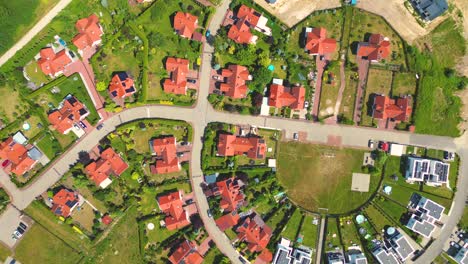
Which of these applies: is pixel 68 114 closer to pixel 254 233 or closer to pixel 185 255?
pixel 185 255

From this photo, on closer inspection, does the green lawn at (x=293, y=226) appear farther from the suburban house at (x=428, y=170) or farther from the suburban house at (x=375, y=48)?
the suburban house at (x=375, y=48)

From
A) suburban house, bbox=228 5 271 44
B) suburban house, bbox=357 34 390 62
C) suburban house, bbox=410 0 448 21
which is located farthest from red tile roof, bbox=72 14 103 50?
suburban house, bbox=410 0 448 21

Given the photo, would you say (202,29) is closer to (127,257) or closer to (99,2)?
(99,2)

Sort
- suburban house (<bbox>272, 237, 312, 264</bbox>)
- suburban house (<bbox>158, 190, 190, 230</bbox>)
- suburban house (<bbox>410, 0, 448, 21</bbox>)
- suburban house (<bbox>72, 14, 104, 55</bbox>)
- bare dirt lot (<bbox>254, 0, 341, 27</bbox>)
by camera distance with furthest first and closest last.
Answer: bare dirt lot (<bbox>254, 0, 341, 27</bbox>) → suburban house (<bbox>272, 237, 312, 264</bbox>) → suburban house (<bbox>158, 190, 190, 230</bbox>) → suburban house (<bbox>72, 14, 104, 55</bbox>) → suburban house (<bbox>410, 0, 448, 21</bbox>)

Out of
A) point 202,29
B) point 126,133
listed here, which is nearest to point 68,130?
point 126,133

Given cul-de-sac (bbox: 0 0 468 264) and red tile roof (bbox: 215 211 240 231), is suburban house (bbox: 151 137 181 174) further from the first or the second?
red tile roof (bbox: 215 211 240 231)

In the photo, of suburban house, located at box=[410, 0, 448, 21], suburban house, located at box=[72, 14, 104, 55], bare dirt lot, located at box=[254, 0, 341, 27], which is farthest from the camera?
bare dirt lot, located at box=[254, 0, 341, 27]
